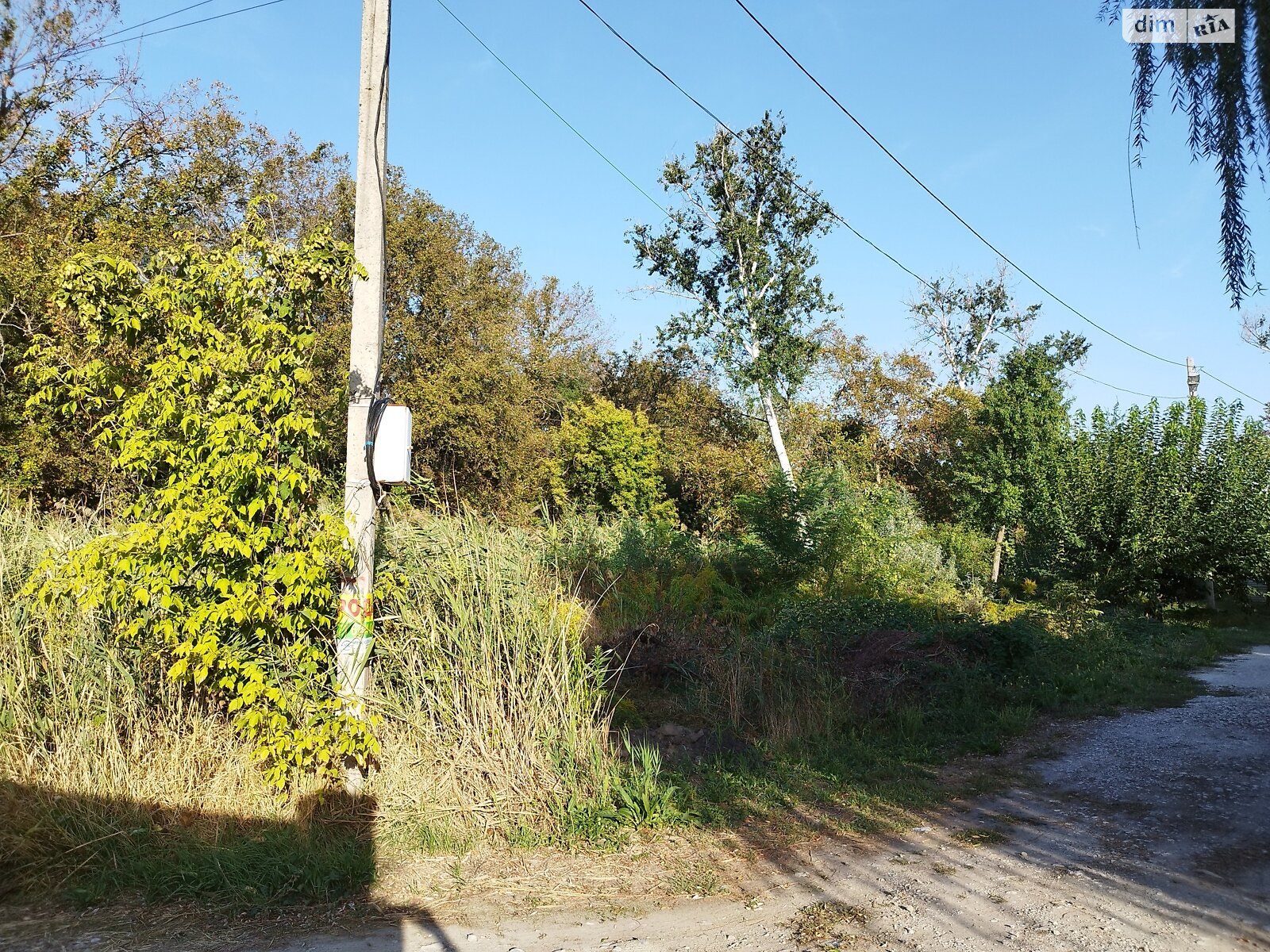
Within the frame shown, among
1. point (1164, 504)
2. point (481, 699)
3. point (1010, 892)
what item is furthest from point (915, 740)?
point (1164, 504)

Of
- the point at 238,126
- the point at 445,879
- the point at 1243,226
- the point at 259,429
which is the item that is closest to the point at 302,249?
the point at 259,429

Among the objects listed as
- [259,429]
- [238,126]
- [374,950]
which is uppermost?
[238,126]

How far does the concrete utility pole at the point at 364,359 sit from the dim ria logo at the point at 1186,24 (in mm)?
4211

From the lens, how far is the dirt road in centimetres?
391

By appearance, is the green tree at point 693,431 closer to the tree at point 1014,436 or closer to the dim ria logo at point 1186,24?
the tree at point 1014,436

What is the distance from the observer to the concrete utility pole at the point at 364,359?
17.7ft

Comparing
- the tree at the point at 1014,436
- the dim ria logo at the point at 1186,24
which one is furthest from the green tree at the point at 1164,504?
the dim ria logo at the point at 1186,24

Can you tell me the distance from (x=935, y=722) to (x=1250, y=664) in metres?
7.31

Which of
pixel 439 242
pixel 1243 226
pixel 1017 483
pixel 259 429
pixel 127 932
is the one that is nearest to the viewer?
→ pixel 1243 226

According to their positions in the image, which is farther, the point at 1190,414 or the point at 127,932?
the point at 1190,414

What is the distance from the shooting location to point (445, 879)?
15.2ft

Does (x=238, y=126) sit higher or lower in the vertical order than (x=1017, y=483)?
higher

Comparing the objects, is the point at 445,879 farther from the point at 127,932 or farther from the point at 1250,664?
the point at 1250,664

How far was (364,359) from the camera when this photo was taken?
5.58 meters
